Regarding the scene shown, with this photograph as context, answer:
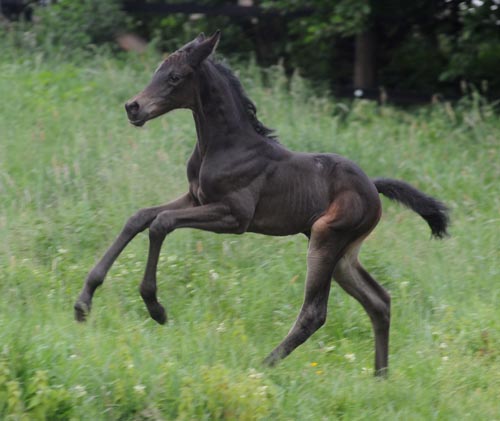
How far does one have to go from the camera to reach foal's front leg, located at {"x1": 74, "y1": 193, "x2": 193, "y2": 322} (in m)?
5.59

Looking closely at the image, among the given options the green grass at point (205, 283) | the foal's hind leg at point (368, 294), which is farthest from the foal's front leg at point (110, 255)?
the foal's hind leg at point (368, 294)

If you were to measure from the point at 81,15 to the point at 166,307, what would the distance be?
7.96 meters

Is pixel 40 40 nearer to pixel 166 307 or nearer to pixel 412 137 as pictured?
pixel 412 137

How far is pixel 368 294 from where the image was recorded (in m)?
6.27

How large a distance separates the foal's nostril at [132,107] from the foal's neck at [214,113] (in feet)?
1.49

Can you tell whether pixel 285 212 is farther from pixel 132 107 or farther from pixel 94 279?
pixel 94 279

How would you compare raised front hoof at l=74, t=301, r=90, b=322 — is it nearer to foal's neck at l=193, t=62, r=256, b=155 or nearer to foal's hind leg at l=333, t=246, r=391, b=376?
foal's neck at l=193, t=62, r=256, b=155

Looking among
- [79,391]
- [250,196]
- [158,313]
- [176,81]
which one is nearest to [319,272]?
[250,196]

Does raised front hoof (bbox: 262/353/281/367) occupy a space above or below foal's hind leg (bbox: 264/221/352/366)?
below

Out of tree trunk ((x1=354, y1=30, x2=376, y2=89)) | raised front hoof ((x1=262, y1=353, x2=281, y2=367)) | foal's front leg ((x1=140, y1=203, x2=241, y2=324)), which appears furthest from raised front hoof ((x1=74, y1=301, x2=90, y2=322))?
tree trunk ((x1=354, y1=30, x2=376, y2=89))

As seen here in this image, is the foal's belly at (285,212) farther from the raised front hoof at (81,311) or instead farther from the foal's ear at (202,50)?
the raised front hoof at (81,311)

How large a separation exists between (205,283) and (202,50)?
1.78m

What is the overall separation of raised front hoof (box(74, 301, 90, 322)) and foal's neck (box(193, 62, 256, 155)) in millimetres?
1259

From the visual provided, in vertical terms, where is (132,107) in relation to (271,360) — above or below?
above
